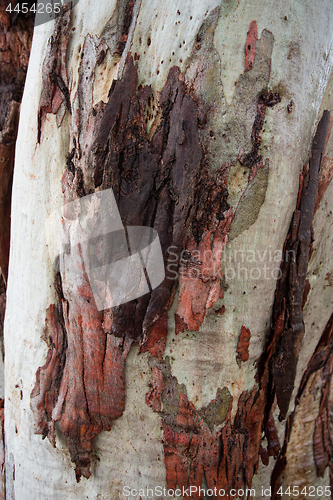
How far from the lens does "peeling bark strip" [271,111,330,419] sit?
1.04 m

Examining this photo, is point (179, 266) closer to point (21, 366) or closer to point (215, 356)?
point (215, 356)

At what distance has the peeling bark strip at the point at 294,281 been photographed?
41.1 inches

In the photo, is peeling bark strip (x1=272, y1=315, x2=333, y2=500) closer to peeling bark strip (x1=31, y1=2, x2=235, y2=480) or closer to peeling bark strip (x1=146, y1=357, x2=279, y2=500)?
peeling bark strip (x1=146, y1=357, x2=279, y2=500)

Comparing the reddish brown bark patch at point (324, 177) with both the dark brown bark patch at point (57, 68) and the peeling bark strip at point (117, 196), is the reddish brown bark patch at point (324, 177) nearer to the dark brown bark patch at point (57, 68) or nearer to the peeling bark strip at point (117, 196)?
the peeling bark strip at point (117, 196)

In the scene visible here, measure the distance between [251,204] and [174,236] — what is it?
26cm

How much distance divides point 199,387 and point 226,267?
1.34 ft

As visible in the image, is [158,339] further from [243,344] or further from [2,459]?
[2,459]

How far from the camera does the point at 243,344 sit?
1058mm

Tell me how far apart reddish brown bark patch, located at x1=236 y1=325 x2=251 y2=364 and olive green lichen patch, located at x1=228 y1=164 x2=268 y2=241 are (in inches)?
12.4

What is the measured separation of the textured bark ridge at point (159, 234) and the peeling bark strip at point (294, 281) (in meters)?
0.11

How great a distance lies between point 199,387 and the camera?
1055 millimetres

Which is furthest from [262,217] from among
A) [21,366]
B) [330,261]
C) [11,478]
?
[11,478]

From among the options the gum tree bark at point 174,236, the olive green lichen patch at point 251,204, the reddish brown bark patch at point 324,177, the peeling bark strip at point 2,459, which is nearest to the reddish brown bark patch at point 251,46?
the gum tree bark at point 174,236

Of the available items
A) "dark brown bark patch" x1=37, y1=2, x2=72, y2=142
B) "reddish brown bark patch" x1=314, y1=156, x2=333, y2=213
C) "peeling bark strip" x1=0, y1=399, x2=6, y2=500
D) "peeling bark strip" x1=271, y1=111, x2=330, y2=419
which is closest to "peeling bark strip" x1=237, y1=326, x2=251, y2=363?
"peeling bark strip" x1=271, y1=111, x2=330, y2=419
